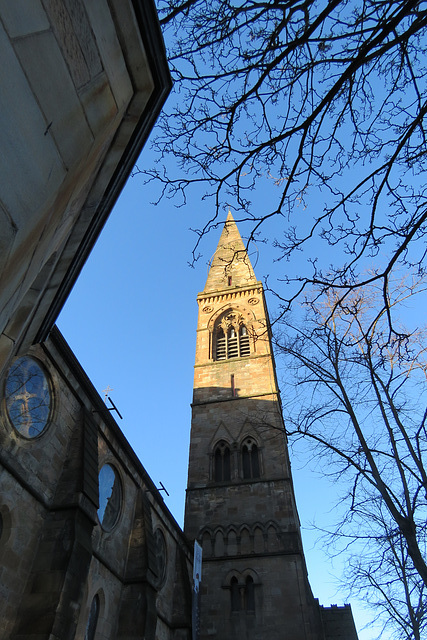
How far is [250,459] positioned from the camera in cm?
2188

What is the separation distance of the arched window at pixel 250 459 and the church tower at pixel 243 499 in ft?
0.16

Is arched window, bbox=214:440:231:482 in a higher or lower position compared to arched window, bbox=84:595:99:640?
higher

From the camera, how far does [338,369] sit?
419 inches

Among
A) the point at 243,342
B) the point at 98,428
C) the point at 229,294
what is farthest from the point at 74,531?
the point at 229,294

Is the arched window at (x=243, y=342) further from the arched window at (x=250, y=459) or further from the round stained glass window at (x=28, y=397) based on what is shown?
the round stained glass window at (x=28, y=397)

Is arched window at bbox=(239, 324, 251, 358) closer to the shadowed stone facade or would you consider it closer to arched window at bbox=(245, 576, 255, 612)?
the shadowed stone facade

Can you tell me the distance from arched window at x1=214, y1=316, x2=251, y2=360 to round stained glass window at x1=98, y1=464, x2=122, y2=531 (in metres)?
14.9

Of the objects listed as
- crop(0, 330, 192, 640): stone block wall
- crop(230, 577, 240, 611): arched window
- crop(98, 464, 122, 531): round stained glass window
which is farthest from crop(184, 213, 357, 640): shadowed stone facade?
crop(98, 464, 122, 531): round stained glass window

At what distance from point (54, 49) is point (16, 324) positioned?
1.54m

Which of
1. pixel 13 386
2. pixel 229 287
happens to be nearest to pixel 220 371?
pixel 229 287

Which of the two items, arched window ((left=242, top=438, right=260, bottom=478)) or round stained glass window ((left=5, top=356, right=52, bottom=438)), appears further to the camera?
arched window ((left=242, top=438, right=260, bottom=478))

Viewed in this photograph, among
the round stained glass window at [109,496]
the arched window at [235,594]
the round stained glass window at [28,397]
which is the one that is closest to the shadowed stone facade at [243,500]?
the arched window at [235,594]

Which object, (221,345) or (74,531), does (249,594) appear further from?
(221,345)

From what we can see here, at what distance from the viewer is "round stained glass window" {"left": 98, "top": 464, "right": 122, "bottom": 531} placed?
12023mm
